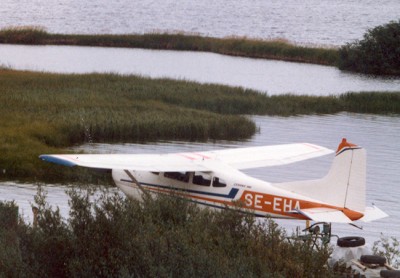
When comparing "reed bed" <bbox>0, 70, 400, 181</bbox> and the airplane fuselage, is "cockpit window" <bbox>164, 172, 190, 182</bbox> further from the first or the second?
"reed bed" <bbox>0, 70, 400, 181</bbox>

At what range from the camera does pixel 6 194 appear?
25422 mm

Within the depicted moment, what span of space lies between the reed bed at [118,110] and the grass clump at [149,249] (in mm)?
14627

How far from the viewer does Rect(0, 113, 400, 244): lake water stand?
81.9ft

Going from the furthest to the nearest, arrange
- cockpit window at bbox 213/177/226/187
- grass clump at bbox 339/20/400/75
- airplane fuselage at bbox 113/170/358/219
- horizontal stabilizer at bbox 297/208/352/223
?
grass clump at bbox 339/20/400/75 → cockpit window at bbox 213/177/226/187 → airplane fuselage at bbox 113/170/358/219 → horizontal stabilizer at bbox 297/208/352/223

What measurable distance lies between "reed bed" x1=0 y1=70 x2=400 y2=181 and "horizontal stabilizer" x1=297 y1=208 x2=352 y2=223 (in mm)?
11390

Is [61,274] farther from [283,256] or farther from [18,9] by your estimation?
[18,9]

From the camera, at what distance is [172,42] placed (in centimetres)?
7962

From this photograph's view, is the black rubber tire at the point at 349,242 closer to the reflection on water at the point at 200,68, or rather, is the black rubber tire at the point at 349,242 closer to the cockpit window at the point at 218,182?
the cockpit window at the point at 218,182

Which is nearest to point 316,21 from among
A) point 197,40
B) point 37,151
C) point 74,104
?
point 197,40

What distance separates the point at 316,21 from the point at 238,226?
430ft

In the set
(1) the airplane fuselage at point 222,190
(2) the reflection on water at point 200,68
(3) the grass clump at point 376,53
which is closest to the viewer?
(1) the airplane fuselage at point 222,190

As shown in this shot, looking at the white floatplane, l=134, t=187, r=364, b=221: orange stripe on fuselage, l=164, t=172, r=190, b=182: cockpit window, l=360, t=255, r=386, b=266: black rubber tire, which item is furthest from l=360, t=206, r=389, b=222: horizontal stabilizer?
l=164, t=172, r=190, b=182: cockpit window

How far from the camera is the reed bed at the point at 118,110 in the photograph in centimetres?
3038

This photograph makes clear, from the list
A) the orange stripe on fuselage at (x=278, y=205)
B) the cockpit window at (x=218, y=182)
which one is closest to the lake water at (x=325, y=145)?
the orange stripe on fuselage at (x=278, y=205)
